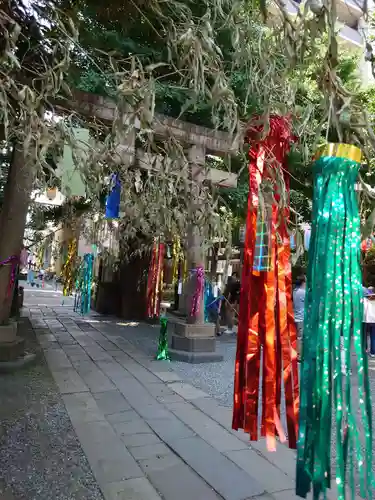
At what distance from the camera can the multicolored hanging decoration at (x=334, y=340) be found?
1.29 metres

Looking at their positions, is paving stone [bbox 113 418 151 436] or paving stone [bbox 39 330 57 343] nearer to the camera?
paving stone [bbox 113 418 151 436]

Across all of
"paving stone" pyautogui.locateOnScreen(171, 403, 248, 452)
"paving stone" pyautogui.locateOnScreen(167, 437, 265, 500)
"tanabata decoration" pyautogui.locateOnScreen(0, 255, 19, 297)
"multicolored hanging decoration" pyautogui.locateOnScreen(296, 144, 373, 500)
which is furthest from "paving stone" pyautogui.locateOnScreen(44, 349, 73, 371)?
"multicolored hanging decoration" pyautogui.locateOnScreen(296, 144, 373, 500)

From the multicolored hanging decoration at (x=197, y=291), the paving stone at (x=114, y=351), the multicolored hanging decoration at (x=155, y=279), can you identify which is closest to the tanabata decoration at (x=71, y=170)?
the multicolored hanging decoration at (x=197, y=291)

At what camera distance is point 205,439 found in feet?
12.1

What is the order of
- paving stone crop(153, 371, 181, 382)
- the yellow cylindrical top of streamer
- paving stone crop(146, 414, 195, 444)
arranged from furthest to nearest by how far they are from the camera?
paving stone crop(153, 371, 181, 382) → paving stone crop(146, 414, 195, 444) → the yellow cylindrical top of streamer

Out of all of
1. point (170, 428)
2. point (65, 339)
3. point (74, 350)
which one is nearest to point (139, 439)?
point (170, 428)

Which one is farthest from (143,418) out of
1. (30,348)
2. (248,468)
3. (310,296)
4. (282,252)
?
(30,348)

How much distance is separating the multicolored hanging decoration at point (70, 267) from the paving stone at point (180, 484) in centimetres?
811

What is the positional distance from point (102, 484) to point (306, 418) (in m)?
2.02

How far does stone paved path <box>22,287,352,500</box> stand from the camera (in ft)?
9.20

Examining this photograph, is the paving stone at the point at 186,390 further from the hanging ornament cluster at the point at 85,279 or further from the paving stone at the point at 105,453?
the hanging ornament cluster at the point at 85,279

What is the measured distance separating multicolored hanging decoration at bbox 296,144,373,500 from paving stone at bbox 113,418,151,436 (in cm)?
277

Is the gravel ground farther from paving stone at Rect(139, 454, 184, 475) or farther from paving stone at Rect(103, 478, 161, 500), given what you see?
paving stone at Rect(139, 454, 184, 475)

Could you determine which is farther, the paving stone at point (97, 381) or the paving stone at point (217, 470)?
the paving stone at point (97, 381)
